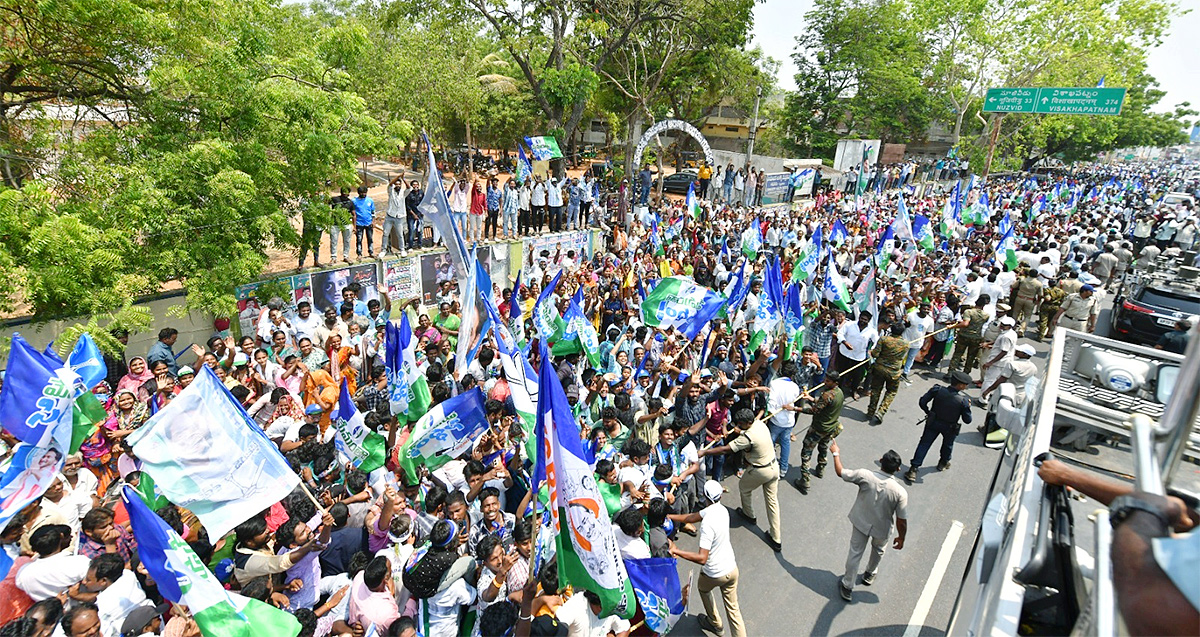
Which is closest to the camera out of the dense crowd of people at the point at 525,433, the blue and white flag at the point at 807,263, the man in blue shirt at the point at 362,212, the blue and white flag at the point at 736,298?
the dense crowd of people at the point at 525,433

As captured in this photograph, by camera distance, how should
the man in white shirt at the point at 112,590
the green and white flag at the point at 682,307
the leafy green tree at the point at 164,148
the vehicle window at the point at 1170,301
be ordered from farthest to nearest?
the vehicle window at the point at 1170,301 → the green and white flag at the point at 682,307 → the leafy green tree at the point at 164,148 → the man in white shirt at the point at 112,590

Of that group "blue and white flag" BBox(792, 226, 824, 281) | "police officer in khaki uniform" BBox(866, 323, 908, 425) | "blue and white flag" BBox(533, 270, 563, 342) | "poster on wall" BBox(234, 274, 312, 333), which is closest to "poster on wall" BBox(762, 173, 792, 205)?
"blue and white flag" BBox(792, 226, 824, 281)

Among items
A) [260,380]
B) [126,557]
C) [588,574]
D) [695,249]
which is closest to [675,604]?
[588,574]

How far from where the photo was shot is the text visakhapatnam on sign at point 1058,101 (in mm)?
27844

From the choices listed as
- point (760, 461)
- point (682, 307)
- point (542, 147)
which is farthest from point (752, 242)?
point (760, 461)

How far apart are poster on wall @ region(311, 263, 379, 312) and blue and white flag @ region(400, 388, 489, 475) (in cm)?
599

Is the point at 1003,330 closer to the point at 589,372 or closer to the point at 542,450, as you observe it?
the point at 589,372

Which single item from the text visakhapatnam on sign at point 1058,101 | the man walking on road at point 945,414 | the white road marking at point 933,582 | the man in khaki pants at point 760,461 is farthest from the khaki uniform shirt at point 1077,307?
the text visakhapatnam on sign at point 1058,101

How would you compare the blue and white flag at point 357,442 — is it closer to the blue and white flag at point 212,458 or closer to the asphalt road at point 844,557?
the blue and white flag at point 212,458

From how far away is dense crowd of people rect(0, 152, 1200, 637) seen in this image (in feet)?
13.0

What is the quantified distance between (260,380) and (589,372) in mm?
3919

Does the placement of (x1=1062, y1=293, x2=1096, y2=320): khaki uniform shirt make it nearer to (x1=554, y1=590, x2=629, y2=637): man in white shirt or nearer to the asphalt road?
the asphalt road

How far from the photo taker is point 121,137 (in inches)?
327

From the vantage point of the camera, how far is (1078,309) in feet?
36.2
